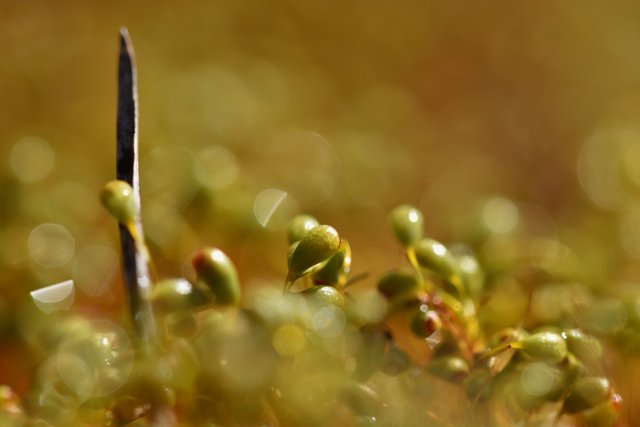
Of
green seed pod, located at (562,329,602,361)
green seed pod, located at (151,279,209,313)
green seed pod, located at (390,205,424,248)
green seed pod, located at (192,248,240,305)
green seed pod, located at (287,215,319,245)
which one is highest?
green seed pod, located at (390,205,424,248)

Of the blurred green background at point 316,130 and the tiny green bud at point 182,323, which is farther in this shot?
the blurred green background at point 316,130

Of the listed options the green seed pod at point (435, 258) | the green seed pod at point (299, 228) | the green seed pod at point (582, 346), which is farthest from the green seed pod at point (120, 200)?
the green seed pod at point (582, 346)

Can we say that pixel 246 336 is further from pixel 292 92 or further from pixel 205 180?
pixel 292 92

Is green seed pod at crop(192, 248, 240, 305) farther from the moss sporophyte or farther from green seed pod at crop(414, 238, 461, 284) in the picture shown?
green seed pod at crop(414, 238, 461, 284)

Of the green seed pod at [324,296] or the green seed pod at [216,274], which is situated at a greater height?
the green seed pod at [324,296]

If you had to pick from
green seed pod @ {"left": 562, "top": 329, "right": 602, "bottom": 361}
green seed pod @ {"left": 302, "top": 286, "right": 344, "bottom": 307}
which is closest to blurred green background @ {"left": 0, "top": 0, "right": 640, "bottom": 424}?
green seed pod @ {"left": 562, "top": 329, "right": 602, "bottom": 361}

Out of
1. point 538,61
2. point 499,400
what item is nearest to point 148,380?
point 499,400

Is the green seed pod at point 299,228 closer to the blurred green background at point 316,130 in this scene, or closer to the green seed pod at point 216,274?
the green seed pod at point 216,274
